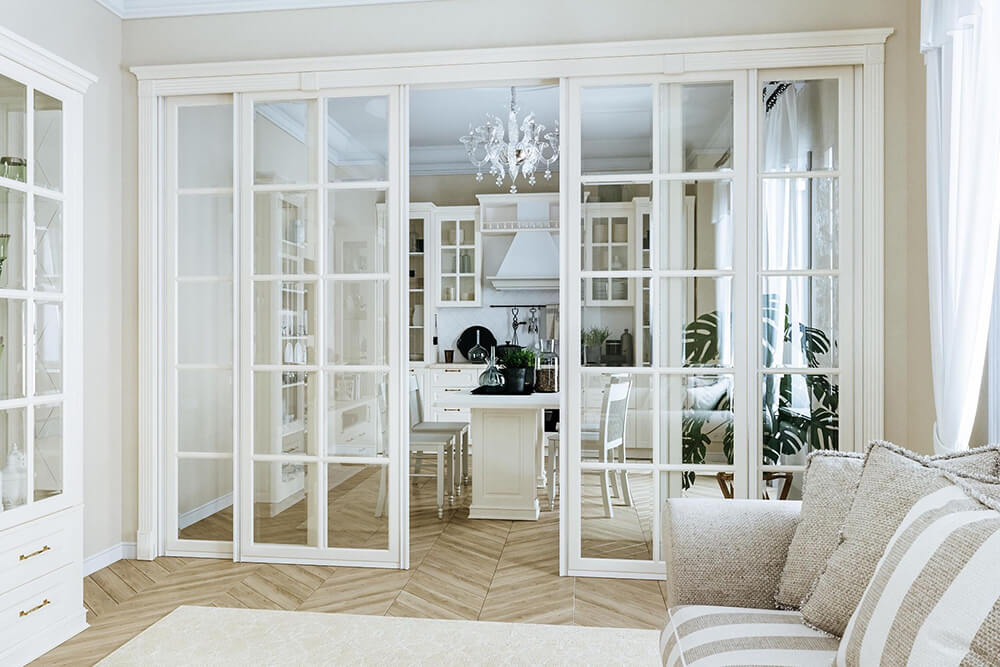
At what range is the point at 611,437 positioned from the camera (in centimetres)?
336

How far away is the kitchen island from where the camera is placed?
4.39 metres

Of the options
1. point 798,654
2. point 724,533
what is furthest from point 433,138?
point 798,654

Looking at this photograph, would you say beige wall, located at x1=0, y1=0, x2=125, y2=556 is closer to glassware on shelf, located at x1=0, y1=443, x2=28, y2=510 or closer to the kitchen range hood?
glassware on shelf, located at x1=0, y1=443, x2=28, y2=510

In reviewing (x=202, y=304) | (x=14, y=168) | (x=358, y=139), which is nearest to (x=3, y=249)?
(x=14, y=168)

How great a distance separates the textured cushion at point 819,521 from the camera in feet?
5.74

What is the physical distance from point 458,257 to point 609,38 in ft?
13.4

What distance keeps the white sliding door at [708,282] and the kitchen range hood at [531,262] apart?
3631 mm

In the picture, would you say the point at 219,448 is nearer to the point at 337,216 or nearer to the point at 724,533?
the point at 337,216

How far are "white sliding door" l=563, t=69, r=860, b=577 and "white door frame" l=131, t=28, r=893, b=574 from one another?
7 cm

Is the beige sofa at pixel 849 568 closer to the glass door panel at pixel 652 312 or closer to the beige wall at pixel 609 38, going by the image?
the glass door panel at pixel 652 312

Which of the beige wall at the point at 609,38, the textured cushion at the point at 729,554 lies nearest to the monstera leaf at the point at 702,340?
the beige wall at the point at 609,38

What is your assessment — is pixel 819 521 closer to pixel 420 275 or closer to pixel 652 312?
pixel 652 312

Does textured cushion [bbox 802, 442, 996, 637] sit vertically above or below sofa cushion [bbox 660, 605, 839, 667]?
above

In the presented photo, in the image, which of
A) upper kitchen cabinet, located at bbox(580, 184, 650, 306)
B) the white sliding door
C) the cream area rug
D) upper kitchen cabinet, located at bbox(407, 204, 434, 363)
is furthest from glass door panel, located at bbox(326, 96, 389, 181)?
upper kitchen cabinet, located at bbox(407, 204, 434, 363)
